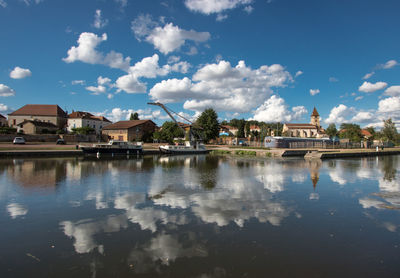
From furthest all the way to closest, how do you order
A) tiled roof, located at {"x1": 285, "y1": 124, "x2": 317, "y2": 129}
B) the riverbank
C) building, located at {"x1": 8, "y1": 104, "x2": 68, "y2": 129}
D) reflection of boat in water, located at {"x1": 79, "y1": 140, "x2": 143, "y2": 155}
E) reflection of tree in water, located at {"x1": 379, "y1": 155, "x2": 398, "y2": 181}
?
1. tiled roof, located at {"x1": 285, "y1": 124, "x2": 317, "y2": 129}
2. building, located at {"x1": 8, "y1": 104, "x2": 68, "y2": 129}
3. reflection of boat in water, located at {"x1": 79, "y1": 140, "x2": 143, "y2": 155}
4. the riverbank
5. reflection of tree in water, located at {"x1": 379, "y1": 155, "x2": 398, "y2": 181}

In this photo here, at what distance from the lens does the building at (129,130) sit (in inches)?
3017

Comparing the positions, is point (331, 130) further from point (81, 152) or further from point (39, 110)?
point (39, 110)

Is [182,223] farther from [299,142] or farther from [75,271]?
[299,142]

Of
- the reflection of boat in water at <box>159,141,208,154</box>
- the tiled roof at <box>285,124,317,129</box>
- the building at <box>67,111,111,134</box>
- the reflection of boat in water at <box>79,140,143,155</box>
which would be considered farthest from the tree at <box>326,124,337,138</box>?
the reflection of boat in water at <box>79,140,143,155</box>

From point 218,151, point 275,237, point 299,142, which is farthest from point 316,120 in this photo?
point 275,237

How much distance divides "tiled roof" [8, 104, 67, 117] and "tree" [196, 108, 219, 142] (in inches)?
2053

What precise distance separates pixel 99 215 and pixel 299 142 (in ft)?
209

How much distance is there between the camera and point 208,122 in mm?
76375

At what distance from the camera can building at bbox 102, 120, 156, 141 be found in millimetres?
76625

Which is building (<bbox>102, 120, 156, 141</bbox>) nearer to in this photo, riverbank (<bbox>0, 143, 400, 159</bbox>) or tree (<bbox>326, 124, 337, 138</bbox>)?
riverbank (<bbox>0, 143, 400, 159</bbox>)

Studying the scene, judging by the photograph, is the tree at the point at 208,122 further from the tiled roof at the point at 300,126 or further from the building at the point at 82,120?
the tiled roof at the point at 300,126

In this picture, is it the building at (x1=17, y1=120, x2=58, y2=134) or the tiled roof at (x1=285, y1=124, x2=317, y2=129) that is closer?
the building at (x1=17, y1=120, x2=58, y2=134)

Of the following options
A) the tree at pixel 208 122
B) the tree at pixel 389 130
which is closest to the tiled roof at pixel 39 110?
the tree at pixel 208 122

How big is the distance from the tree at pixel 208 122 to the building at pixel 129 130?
18.4 metres
